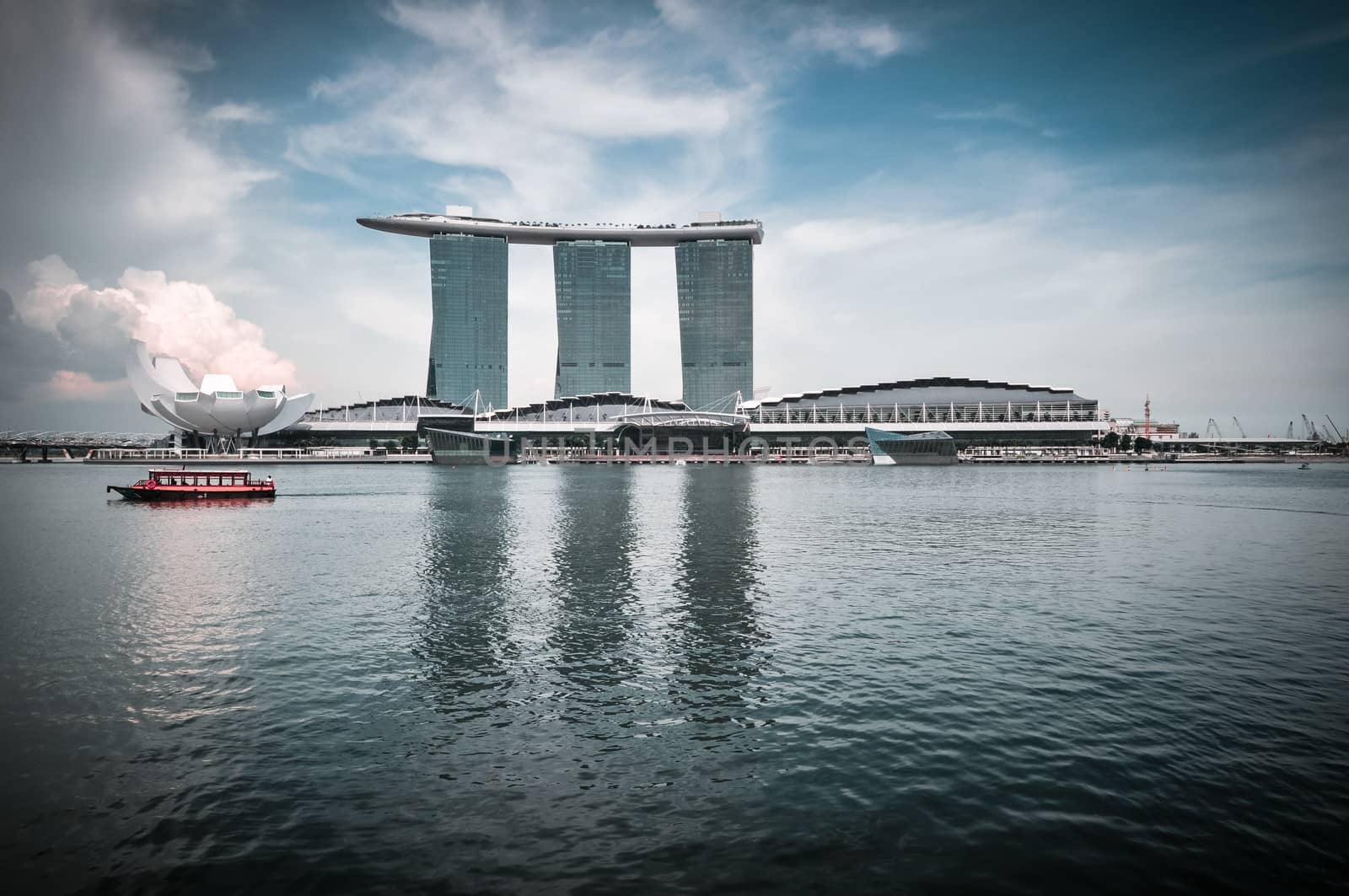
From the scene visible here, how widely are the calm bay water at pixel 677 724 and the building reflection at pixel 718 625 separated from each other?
0.51 ft

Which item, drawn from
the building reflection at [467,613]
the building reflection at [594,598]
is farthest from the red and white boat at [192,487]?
the building reflection at [594,598]

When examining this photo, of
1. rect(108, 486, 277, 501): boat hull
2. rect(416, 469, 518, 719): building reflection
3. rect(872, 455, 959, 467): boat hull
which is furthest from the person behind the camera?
rect(872, 455, 959, 467): boat hull

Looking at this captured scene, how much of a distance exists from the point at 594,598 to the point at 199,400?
617ft

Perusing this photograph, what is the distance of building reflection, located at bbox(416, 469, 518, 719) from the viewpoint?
16.5m

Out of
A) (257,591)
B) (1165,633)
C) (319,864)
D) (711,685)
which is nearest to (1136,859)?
(711,685)

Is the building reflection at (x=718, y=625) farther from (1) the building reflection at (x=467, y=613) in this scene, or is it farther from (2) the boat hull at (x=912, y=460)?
(2) the boat hull at (x=912, y=460)

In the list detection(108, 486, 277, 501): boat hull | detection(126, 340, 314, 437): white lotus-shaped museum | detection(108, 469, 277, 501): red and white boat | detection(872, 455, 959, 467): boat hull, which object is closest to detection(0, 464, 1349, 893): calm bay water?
detection(108, 486, 277, 501): boat hull

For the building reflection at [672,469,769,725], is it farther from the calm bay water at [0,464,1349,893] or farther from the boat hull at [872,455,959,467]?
the boat hull at [872,455,959,467]

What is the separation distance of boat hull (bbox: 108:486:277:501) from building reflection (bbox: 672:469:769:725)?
4784 cm

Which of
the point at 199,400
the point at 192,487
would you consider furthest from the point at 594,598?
the point at 199,400

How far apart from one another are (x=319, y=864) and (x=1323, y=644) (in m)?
23.3

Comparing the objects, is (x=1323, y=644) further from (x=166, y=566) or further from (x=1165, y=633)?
(x=166, y=566)

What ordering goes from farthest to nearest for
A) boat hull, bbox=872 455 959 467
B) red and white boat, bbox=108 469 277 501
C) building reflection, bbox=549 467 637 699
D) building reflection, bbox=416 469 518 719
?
boat hull, bbox=872 455 959 467 → red and white boat, bbox=108 469 277 501 → building reflection, bbox=549 467 637 699 → building reflection, bbox=416 469 518 719

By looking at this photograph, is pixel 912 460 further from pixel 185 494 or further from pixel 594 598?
pixel 594 598
